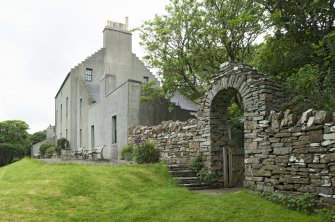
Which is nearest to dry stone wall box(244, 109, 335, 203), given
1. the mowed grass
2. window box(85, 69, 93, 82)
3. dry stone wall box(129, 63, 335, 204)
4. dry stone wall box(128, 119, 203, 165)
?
dry stone wall box(129, 63, 335, 204)

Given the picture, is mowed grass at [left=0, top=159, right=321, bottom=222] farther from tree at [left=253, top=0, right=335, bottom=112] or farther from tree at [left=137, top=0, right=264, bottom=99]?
tree at [left=137, top=0, right=264, bottom=99]

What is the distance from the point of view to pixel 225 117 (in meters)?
11.6

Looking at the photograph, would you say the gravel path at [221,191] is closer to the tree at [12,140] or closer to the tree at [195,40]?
the tree at [195,40]

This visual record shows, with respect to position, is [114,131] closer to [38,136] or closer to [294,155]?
[294,155]

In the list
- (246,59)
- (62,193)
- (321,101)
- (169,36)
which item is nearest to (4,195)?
(62,193)

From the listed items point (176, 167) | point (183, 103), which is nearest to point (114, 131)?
point (183, 103)

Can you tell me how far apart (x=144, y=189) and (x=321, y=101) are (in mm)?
5620

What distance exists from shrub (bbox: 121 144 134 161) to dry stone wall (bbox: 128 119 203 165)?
3.34 feet

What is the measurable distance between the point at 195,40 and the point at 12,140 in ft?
106

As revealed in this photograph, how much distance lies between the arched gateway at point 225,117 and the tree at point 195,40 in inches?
206

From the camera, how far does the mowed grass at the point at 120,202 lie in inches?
288

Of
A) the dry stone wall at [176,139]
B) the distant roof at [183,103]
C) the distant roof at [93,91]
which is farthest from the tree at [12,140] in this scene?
the dry stone wall at [176,139]

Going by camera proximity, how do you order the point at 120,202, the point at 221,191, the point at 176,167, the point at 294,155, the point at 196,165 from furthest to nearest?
the point at 176,167 < the point at 196,165 < the point at 221,191 < the point at 120,202 < the point at 294,155

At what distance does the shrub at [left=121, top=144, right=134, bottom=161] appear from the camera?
53.1 feet
